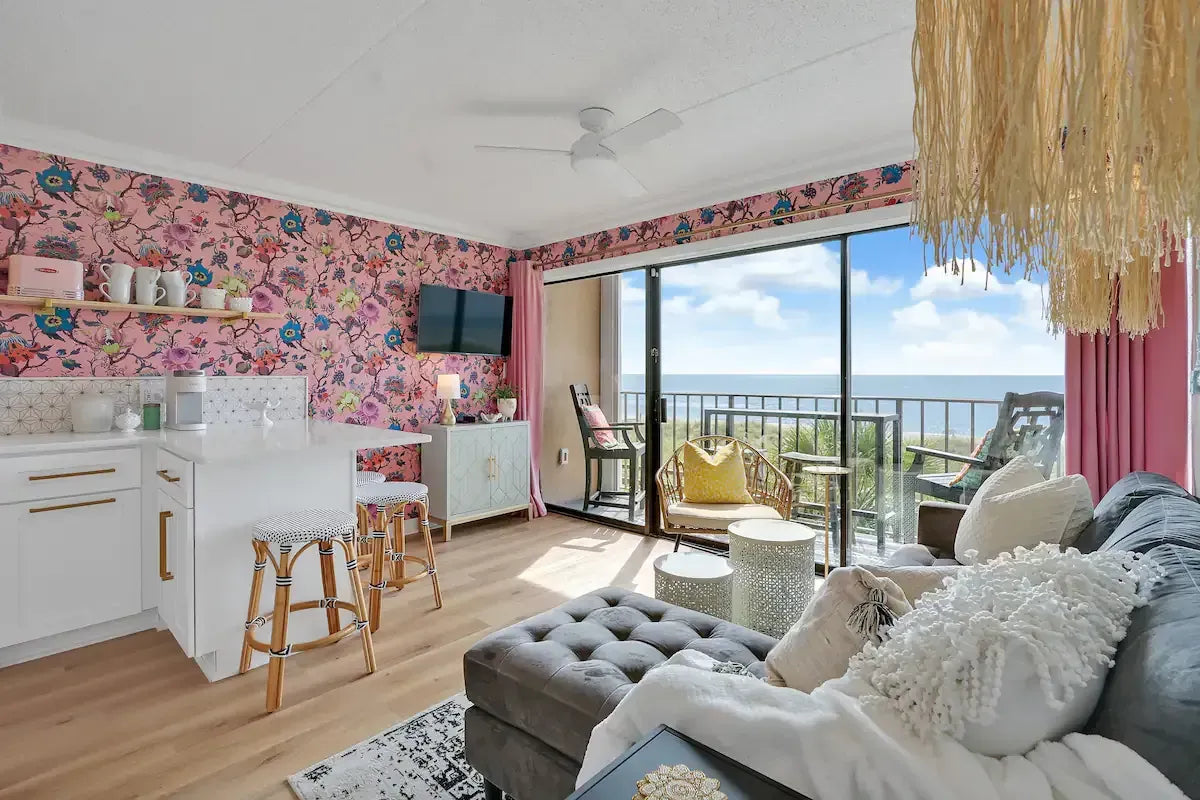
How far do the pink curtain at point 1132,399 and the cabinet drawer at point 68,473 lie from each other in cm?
423

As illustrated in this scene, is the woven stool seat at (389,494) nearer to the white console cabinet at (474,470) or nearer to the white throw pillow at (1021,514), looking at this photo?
the white console cabinet at (474,470)

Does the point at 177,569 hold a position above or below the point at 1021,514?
below

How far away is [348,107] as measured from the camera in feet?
8.39

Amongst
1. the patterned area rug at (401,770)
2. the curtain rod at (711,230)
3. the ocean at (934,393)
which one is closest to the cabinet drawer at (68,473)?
the patterned area rug at (401,770)

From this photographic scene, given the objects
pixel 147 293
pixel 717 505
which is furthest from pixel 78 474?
pixel 717 505

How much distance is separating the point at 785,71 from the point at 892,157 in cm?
105

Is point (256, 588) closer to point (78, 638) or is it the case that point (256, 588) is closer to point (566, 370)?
point (78, 638)

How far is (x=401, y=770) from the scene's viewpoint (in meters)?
1.73

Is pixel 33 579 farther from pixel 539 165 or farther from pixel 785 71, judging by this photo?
pixel 785 71

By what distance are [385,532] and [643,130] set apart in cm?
219

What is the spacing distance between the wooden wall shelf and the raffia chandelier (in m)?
3.58

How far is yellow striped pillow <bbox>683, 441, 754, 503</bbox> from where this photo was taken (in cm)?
357

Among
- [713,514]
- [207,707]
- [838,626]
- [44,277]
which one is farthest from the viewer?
[713,514]

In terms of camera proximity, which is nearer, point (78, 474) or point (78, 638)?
point (78, 474)
